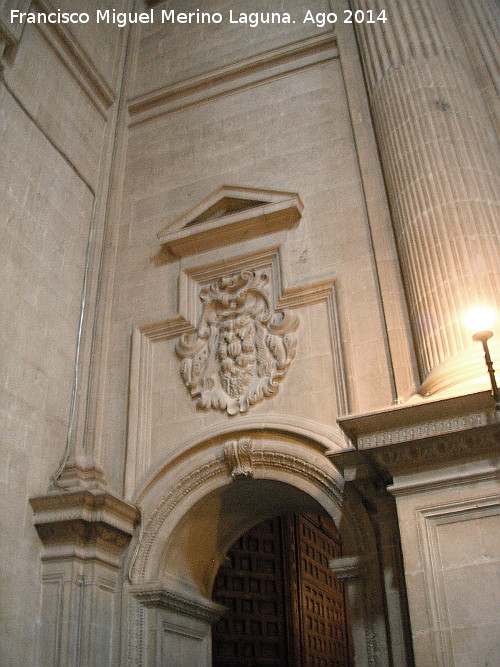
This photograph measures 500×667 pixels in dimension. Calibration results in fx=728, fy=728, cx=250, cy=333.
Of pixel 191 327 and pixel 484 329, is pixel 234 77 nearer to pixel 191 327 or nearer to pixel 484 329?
pixel 191 327

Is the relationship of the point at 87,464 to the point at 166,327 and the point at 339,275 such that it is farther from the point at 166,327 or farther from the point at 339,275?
the point at 339,275

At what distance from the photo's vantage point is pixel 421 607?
5.16m

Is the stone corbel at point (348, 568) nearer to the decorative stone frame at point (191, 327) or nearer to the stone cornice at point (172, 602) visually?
the decorative stone frame at point (191, 327)

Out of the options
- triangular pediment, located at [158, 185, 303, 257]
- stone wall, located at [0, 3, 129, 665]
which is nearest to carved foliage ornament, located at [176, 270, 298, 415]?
triangular pediment, located at [158, 185, 303, 257]

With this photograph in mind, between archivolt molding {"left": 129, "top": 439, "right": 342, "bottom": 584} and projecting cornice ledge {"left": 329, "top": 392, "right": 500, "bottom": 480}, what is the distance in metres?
1.53

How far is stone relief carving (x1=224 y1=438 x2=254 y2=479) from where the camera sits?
7.79m

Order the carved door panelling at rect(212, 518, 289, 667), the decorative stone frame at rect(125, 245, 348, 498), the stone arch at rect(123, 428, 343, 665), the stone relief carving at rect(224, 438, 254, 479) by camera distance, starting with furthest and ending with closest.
Result: the carved door panelling at rect(212, 518, 289, 667) < the decorative stone frame at rect(125, 245, 348, 498) < the stone relief carving at rect(224, 438, 254, 479) < the stone arch at rect(123, 428, 343, 665)

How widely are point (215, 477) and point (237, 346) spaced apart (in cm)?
154

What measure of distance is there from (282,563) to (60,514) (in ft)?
15.4

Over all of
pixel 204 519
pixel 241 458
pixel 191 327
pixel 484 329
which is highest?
pixel 191 327

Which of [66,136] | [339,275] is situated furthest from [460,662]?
[66,136]

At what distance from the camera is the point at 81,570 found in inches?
295

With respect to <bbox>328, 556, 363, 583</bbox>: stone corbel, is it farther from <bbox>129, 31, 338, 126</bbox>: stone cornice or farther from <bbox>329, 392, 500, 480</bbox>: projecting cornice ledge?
<bbox>129, 31, 338, 126</bbox>: stone cornice

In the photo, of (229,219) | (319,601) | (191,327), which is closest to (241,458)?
(191,327)
